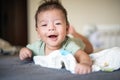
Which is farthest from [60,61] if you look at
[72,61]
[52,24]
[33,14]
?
[33,14]

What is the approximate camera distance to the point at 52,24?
1065mm

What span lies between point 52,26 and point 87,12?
2.33m

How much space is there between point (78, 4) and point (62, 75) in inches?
100

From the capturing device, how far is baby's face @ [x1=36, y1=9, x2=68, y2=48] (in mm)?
1068

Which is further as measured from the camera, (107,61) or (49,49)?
(49,49)

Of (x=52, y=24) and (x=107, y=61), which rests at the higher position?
(x=52, y=24)

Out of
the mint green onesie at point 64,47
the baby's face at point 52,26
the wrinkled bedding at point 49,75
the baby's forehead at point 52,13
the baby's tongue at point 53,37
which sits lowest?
the wrinkled bedding at point 49,75

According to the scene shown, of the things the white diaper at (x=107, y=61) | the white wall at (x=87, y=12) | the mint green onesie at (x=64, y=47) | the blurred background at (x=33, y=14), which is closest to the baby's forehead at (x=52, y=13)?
the mint green onesie at (x=64, y=47)

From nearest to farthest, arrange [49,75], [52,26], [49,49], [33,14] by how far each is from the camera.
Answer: [49,75] → [52,26] → [49,49] → [33,14]

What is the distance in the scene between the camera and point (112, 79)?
2.65 feet

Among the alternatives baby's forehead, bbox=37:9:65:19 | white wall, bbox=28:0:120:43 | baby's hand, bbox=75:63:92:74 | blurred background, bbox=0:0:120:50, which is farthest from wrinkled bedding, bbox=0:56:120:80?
white wall, bbox=28:0:120:43

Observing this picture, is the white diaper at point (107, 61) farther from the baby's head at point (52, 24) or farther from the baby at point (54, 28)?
the baby's head at point (52, 24)

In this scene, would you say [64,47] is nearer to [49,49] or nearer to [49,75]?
[49,49]

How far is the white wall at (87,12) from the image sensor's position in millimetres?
3291
